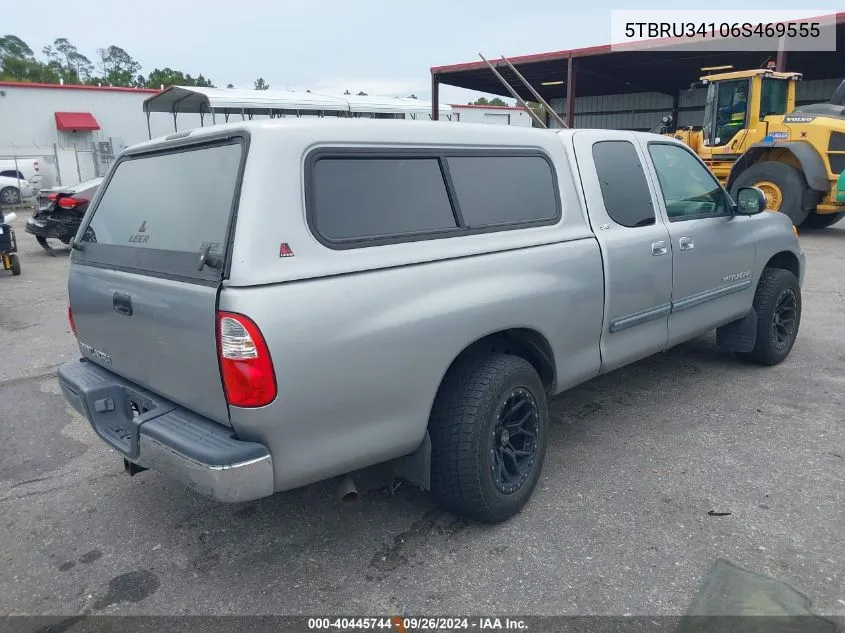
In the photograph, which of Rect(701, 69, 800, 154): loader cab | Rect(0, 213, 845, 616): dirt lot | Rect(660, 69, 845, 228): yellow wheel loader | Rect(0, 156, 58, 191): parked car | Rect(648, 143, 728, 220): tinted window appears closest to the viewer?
Rect(0, 213, 845, 616): dirt lot

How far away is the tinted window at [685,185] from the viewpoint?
13.8ft

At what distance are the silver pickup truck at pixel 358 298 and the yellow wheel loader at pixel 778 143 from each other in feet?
29.1

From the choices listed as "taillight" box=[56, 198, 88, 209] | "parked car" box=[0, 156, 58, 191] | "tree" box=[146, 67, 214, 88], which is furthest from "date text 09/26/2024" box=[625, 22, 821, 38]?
"tree" box=[146, 67, 214, 88]

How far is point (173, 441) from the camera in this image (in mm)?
2426

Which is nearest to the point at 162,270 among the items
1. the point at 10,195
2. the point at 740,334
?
the point at 740,334

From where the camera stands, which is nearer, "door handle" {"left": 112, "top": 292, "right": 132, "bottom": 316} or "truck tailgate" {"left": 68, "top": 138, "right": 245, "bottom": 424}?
"truck tailgate" {"left": 68, "top": 138, "right": 245, "bottom": 424}

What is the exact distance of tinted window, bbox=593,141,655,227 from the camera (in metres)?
3.78

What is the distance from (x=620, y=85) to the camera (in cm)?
2611

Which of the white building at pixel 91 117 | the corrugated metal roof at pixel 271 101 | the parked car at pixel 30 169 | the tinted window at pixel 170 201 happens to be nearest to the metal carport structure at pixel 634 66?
the white building at pixel 91 117

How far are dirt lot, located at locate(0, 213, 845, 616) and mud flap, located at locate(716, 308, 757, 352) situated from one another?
59 centimetres

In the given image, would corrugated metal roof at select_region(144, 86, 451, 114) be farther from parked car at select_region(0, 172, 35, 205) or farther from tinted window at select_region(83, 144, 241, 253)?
tinted window at select_region(83, 144, 241, 253)

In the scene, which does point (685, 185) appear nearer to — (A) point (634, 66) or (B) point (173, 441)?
(B) point (173, 441)

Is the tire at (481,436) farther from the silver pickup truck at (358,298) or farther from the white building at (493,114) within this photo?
the white building at (493,114)

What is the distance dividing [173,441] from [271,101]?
17.4 metres
